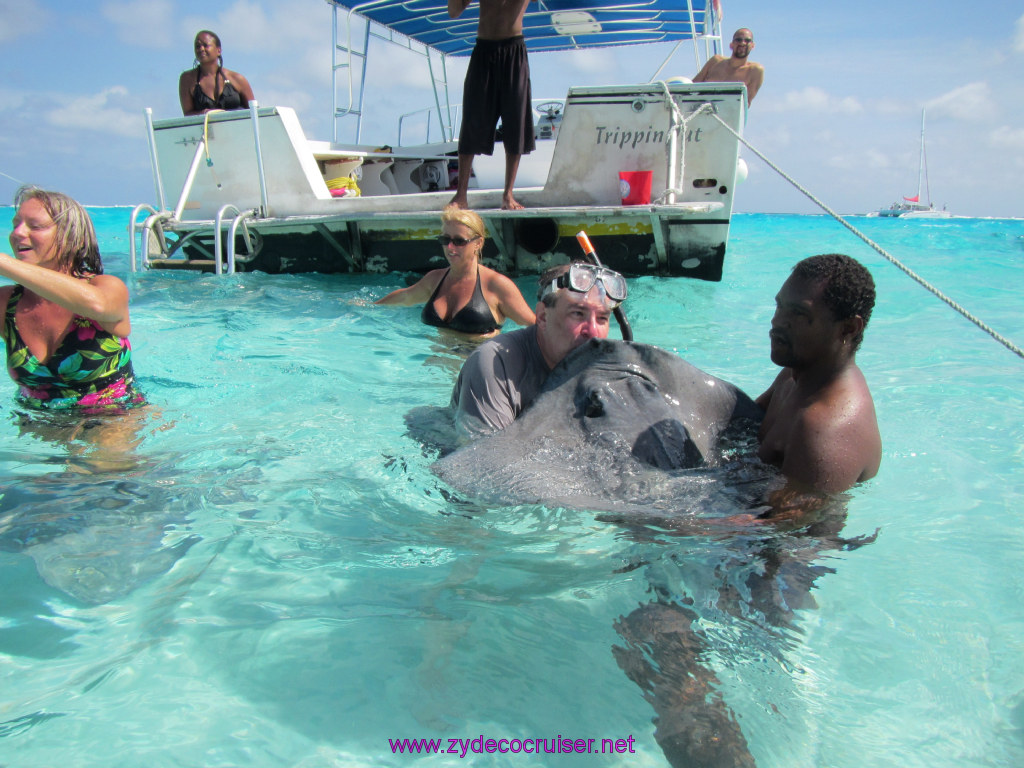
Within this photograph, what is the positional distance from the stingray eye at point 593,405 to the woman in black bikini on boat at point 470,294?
2633mm

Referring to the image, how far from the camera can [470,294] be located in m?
5.56

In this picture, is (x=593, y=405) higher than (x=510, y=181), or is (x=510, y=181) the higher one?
(x=510, y=181)

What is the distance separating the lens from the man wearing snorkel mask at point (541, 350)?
2.97 m

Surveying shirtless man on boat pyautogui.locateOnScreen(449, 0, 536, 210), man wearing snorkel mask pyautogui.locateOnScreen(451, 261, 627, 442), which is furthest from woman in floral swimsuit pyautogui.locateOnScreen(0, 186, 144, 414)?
shirtless man on boat pyautogui.locateOnScreen(449, 0, 536, 210)

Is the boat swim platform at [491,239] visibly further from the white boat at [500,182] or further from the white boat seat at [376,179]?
the white boat seat at [376,179]

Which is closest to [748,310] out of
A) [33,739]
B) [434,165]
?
→ [434,165]

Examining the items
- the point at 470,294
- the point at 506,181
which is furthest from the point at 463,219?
the point at 506,181

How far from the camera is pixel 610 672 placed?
2039 mm

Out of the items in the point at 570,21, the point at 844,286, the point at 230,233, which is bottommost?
the point at 844,286

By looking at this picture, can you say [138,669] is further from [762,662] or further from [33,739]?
[762,662]

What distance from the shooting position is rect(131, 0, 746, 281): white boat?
729 cm

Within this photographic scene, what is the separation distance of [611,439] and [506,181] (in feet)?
16.6

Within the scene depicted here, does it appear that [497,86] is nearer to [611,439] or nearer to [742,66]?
[742,66]

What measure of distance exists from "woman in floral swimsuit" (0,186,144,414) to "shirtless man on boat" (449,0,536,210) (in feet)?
12.4
